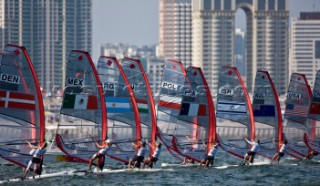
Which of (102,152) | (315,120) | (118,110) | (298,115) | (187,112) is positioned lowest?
(102,152)

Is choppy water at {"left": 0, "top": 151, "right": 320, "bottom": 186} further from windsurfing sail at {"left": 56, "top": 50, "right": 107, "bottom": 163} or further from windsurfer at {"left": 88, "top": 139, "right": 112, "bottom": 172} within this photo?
windsurfing sail at {"left": 56, "top": 50, "right": 107, "bottom": 163}

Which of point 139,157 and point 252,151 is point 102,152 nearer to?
point 139,157

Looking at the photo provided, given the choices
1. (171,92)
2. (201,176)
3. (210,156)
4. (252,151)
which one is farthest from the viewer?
(252,151)

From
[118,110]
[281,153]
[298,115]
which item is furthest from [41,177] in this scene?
[298,115]

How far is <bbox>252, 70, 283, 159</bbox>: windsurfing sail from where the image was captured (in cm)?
5281

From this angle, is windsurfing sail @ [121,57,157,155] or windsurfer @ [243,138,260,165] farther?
windsurfer @ [243,138,260,165]

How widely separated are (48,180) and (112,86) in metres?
6.92

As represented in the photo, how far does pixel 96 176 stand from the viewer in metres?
44.5

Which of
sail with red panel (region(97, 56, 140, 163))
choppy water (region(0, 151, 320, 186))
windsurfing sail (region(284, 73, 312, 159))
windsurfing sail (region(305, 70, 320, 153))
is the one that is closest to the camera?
choppy water (region(0, 151, 320, 186))

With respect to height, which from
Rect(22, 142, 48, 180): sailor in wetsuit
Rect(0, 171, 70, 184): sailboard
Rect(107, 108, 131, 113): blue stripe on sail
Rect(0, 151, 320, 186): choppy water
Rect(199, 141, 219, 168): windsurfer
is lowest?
Rect(0, 151, 320, 186): choppy water

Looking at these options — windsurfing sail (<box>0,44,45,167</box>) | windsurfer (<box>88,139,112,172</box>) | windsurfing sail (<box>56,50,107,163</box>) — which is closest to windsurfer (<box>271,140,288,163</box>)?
windsurfing sail (<box>56,50,107,163</box>)

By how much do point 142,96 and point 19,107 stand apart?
8017 millimetres

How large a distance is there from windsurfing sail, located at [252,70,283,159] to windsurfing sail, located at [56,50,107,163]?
9.01 meters

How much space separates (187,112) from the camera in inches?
1943
